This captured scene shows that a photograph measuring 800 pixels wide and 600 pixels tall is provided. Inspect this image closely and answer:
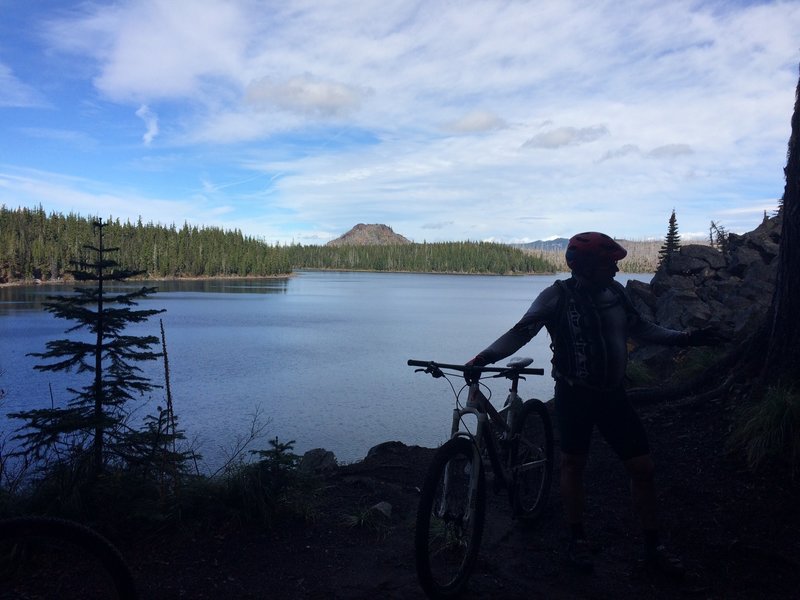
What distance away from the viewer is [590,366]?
3859 millimetres

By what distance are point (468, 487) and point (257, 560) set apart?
1.63 metres

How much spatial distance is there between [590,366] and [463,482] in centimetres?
114

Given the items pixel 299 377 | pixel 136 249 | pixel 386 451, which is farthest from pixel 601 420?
pixel 136 249

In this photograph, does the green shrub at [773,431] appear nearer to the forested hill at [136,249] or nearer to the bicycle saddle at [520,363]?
the bicycle saddle at [520,363]

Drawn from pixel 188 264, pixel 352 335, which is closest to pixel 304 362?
pixel 352 335

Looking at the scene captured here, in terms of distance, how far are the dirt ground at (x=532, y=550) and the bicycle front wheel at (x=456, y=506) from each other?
0.60 ft

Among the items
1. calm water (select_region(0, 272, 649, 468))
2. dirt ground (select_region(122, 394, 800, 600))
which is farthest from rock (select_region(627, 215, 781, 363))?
dirt ground (select_region(122, 394, 800, 600))

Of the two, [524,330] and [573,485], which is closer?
[524,330]

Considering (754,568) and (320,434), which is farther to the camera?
(320,434)

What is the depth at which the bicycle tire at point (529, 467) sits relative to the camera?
15.1ft

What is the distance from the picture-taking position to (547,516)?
509 centimetres

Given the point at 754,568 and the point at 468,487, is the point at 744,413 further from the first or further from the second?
the point at 468,487

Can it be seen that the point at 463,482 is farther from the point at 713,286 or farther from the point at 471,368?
the point at 713,286

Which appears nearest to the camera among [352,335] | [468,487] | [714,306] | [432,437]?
[468,487]
